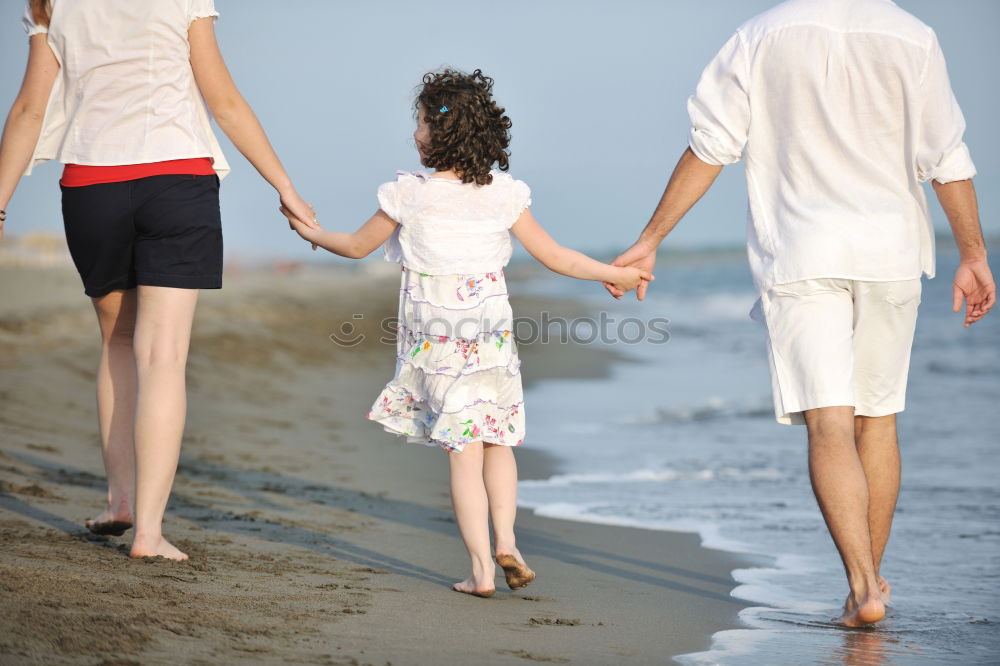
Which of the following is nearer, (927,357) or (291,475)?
(291,475)

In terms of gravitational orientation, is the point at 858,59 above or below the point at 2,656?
above

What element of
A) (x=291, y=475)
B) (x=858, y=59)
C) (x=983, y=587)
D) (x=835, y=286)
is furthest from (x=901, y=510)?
(x=291, y=475)

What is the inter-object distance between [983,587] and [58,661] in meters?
2.81

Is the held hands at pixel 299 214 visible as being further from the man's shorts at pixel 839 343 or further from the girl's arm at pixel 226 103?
the man's shorts at pixel 839 343

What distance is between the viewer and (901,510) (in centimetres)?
463

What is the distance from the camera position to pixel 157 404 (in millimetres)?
3107

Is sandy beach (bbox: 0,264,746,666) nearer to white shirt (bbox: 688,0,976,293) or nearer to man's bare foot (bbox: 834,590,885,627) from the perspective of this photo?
man's bare foot (bbox: 834,590,885,627)

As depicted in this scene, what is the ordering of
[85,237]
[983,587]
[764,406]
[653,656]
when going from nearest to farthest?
[653,656] → [85,237] → [983,587] → [764,406]

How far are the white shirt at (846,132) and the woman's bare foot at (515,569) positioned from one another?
105 centimetres

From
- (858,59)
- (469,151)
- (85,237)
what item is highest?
(858,59)

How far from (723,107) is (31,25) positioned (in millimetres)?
2032

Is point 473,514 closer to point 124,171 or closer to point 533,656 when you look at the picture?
point 533,656

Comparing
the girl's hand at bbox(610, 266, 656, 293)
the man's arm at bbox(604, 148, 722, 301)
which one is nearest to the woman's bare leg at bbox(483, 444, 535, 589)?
the girl's hand at bbox(610, 266, 656, 293)

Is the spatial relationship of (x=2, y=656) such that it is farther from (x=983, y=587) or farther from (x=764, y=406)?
(x=764, y=406)
